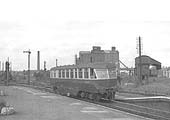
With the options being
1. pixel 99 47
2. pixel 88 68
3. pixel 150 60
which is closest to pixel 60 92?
pixel 88 68

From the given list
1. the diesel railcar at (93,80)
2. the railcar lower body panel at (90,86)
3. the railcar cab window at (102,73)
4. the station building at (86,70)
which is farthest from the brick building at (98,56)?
the railcar cab window at (102,73)

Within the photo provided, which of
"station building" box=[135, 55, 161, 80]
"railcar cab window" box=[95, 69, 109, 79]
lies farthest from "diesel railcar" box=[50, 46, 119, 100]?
"station building" box=[135, 55, 161, 80]

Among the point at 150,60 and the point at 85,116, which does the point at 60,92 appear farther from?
the point at 150,60

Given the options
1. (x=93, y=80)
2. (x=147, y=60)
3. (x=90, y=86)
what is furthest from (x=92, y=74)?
(x=147, y=60)

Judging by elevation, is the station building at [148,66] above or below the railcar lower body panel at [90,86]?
above

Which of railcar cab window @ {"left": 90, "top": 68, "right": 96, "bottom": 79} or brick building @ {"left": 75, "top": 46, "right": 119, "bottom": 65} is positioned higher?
brick building @ {"left": 75, "top": 46, "right": 119, "bottom": 65}

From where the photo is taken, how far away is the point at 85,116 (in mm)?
16312

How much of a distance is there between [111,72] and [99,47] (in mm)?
57271

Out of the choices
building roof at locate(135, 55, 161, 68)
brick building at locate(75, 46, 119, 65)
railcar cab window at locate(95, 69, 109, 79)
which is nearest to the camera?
railcar cab window at locate(95, 69, 109, 79)

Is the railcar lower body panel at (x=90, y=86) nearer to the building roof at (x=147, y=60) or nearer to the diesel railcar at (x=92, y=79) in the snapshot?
the diesel railcar at (x=92, y=79)

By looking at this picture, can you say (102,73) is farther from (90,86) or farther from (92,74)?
(90,86)

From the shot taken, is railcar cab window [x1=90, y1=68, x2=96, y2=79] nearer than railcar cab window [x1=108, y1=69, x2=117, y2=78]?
Yes

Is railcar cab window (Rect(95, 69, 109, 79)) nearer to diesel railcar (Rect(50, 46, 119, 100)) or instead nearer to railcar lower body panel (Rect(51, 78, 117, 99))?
diesel railcar (Rect(50, 46, 119, 100))

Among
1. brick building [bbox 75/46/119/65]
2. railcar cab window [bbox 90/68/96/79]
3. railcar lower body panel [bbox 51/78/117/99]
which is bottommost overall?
railcar lower body panel [bbox 51/78/117/99]
